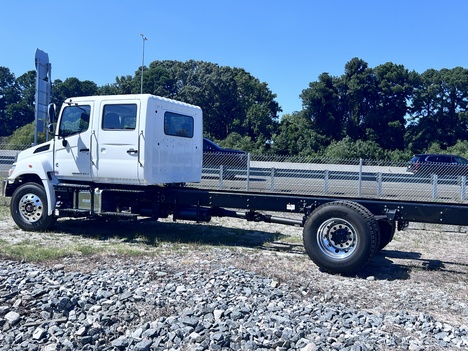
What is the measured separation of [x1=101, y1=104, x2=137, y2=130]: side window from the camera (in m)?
9.09

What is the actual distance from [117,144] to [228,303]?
4.76m

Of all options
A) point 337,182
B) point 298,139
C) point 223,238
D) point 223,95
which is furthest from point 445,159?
point 223,95

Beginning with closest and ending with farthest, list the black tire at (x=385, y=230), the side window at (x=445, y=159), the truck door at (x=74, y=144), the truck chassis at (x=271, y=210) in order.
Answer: the truck chassis at (x=271, y=210), the black tire at (x=385, y=230), the truck door at (x=74, y=144), the side window at (x=445, y=159)

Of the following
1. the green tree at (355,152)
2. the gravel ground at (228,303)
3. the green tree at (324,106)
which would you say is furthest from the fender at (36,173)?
the green tree at (324,106)

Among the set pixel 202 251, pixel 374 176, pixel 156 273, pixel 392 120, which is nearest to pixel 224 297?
pixel 156 273

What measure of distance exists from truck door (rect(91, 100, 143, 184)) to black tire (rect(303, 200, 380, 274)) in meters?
3.58

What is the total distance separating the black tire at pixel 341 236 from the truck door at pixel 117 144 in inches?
141

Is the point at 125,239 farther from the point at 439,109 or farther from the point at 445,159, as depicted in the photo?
the point at 439,109

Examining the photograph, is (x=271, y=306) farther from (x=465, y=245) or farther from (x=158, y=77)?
(x=158, y=77)

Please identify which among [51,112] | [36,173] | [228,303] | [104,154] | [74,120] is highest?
[51,112]

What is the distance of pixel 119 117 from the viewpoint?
9211mm

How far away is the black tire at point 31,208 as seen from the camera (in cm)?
995

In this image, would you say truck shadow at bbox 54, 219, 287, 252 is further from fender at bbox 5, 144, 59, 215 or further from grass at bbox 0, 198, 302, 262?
fender at bbox 5, 144, 59, 215

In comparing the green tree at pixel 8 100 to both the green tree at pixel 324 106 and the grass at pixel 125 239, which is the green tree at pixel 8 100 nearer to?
the green tree at pixel 324 106
